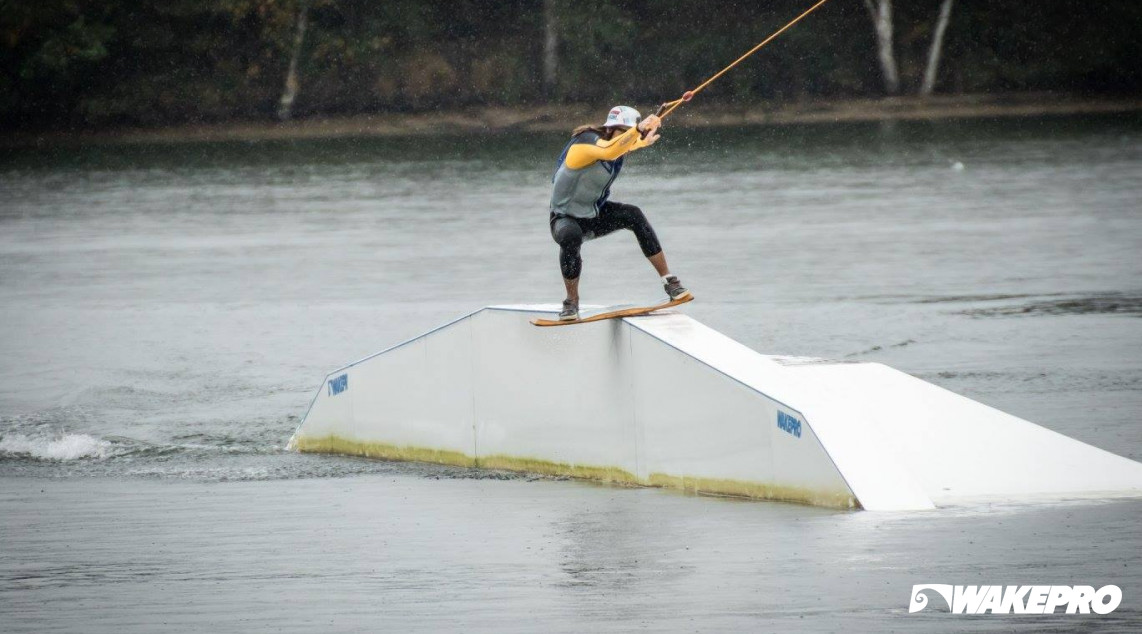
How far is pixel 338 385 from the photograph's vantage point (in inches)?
657

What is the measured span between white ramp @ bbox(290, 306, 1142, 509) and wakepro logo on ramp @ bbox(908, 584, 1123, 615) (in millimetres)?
2034

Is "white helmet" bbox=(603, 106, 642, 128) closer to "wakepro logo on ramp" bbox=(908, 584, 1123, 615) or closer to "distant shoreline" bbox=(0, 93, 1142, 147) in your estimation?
"wakepro logo on ramp" bbox=(908, 584, 1123, 615)

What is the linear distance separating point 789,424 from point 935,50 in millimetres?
63840

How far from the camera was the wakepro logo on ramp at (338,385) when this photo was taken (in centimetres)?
1658

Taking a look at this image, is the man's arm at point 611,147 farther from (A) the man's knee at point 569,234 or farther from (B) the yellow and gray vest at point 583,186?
(A) the man's knee at point 569,234

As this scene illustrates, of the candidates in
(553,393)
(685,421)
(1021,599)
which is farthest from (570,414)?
(1021,599)

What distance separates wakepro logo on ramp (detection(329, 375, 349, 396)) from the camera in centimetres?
1658

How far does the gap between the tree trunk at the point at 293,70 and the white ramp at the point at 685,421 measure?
59421 mm

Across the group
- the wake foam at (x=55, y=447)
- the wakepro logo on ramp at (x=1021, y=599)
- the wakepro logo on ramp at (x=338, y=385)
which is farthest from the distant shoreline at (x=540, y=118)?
the wakepro logo on ramp at (x=1021, y=599)

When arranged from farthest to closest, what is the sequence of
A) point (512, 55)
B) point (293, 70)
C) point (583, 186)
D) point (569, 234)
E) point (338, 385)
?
point (512, 55) → point (293, 70) → point (338, 385) → point (569, 234) → point (583, 186)

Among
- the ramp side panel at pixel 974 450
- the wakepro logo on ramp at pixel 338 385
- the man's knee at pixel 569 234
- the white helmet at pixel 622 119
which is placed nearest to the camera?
the ramp side panel at pixel 974 450

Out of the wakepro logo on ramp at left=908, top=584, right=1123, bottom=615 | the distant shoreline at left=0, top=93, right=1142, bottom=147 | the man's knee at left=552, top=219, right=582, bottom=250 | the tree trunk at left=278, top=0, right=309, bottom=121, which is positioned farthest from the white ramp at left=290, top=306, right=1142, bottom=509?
the tree trunk at left=278, top=0, right=309, bottom=121

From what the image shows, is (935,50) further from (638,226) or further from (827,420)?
(827,420)

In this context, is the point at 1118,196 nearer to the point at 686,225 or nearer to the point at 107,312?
the point at 686,225
